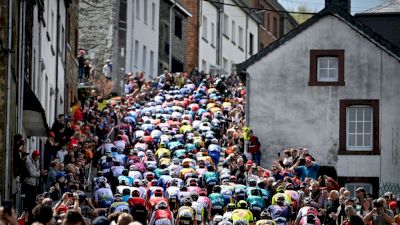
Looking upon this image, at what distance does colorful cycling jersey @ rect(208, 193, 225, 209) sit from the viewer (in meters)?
40.8

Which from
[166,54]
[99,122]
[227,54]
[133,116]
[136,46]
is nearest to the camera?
[99,122]

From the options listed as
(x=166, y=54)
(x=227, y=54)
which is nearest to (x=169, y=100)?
(x=166, y=54)

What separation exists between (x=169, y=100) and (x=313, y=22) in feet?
27.3

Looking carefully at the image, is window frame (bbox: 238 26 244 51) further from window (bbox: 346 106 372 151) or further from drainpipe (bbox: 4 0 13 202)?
drainpipe (bbox: 4 0 13 202)

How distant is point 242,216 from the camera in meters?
38.0

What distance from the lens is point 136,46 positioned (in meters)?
80.2

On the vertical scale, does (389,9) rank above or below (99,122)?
above

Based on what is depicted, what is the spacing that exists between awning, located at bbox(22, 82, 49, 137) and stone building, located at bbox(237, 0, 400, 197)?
15875 millimetres

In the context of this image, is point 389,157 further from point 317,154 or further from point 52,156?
point 52,156

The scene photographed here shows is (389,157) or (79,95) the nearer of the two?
(389,157)

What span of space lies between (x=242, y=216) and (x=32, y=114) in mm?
6520

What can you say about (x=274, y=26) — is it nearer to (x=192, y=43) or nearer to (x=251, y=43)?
(x=251, y=43)

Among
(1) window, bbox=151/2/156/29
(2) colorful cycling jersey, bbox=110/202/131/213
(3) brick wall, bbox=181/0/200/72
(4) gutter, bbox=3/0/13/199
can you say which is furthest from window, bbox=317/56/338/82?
(3) brick wall, bbox=181/0/200/72

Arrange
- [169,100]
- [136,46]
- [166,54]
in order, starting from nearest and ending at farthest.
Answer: [169,100], [136,46], [166,54]
